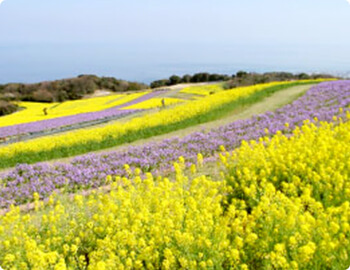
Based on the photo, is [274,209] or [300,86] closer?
[274,209]

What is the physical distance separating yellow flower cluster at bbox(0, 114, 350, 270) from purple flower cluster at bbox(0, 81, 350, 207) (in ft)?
9.19

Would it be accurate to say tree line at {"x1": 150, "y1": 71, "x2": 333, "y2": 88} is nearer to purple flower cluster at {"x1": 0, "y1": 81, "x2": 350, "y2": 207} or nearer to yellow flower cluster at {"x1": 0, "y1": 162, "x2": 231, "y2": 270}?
purple flower cluster at {"x1": 0, "y1": 81, "x2": 350, "y2": 207}

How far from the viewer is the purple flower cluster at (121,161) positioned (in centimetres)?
955

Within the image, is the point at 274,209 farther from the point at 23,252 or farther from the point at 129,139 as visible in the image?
the point at 129,139

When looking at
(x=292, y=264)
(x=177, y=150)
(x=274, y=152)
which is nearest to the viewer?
(x=292, y=264)

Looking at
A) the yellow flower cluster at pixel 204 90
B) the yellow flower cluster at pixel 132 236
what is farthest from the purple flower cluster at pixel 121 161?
the yellow flower cluster at pixel 204 90

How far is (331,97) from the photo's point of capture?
1908 cm

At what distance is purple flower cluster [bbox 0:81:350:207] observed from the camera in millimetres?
9547

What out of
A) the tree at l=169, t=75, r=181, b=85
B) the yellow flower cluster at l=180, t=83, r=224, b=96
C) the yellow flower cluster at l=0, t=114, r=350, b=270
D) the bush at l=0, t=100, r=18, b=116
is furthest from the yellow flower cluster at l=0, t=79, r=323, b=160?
the tree at l=169, t=75, r=181, b=85

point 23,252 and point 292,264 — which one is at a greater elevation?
point 292,264

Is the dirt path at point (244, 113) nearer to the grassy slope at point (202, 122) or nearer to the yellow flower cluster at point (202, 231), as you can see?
the grassy slope at point (202, 122)

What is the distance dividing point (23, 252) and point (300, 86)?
25330mm

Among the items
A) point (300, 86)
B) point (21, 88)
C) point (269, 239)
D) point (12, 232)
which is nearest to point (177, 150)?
point (12, 232)

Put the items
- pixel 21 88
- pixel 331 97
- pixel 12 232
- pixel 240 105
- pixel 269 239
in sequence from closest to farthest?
pixel 269 239 → pixel 12 232 → pixel 331 97 → pixel 240 105 → pixel 21 88
